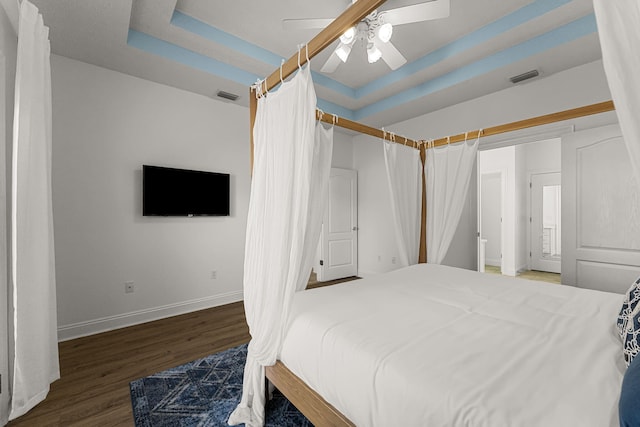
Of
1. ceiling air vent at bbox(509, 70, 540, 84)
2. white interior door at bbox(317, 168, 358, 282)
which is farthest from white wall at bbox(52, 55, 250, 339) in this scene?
ceiling air vent at bbox(509, 70, 540, 84)

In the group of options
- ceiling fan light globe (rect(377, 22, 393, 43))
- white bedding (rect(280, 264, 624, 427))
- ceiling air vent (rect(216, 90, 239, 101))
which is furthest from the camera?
ceiling air vent (rect(216, 90, 239, 101))

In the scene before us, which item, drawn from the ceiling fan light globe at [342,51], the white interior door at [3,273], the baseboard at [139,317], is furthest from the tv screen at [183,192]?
the ceiling fan light globe at [342,51]

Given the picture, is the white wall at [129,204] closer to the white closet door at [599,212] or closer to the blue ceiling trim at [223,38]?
the blue ceiling trim at [223,38]

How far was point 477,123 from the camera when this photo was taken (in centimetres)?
357

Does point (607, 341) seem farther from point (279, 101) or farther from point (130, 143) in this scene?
point (130, 143)

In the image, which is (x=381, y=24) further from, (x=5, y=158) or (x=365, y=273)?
(x=365, y=273)

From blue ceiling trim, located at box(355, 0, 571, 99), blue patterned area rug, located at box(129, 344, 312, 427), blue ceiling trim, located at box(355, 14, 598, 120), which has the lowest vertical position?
blue patterned area rug, located at box(129, 344, 312, 427)

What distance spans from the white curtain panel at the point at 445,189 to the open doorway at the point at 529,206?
9.71ft

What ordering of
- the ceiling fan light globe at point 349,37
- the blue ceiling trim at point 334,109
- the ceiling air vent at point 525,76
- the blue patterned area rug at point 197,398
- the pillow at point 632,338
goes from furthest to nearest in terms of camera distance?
1. the blue ceiling trim at point 334,109
2. the ceiling air vent at point 525,76
3. the ceiling fan light globe at point 349,37
4. the blue patterned area rug at point 197,398
5. the pillow at point 632,338

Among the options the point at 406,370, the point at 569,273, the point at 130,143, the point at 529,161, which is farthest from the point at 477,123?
the point at 130,143

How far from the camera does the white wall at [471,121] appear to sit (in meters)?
2.78

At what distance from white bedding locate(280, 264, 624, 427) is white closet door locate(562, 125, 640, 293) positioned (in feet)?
3.97

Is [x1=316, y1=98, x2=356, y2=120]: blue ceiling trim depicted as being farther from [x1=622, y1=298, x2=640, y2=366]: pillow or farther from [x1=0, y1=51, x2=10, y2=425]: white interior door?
[x1=622, y1=298, x2=640, y2=366]: pillow

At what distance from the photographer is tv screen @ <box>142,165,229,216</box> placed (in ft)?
10.1
